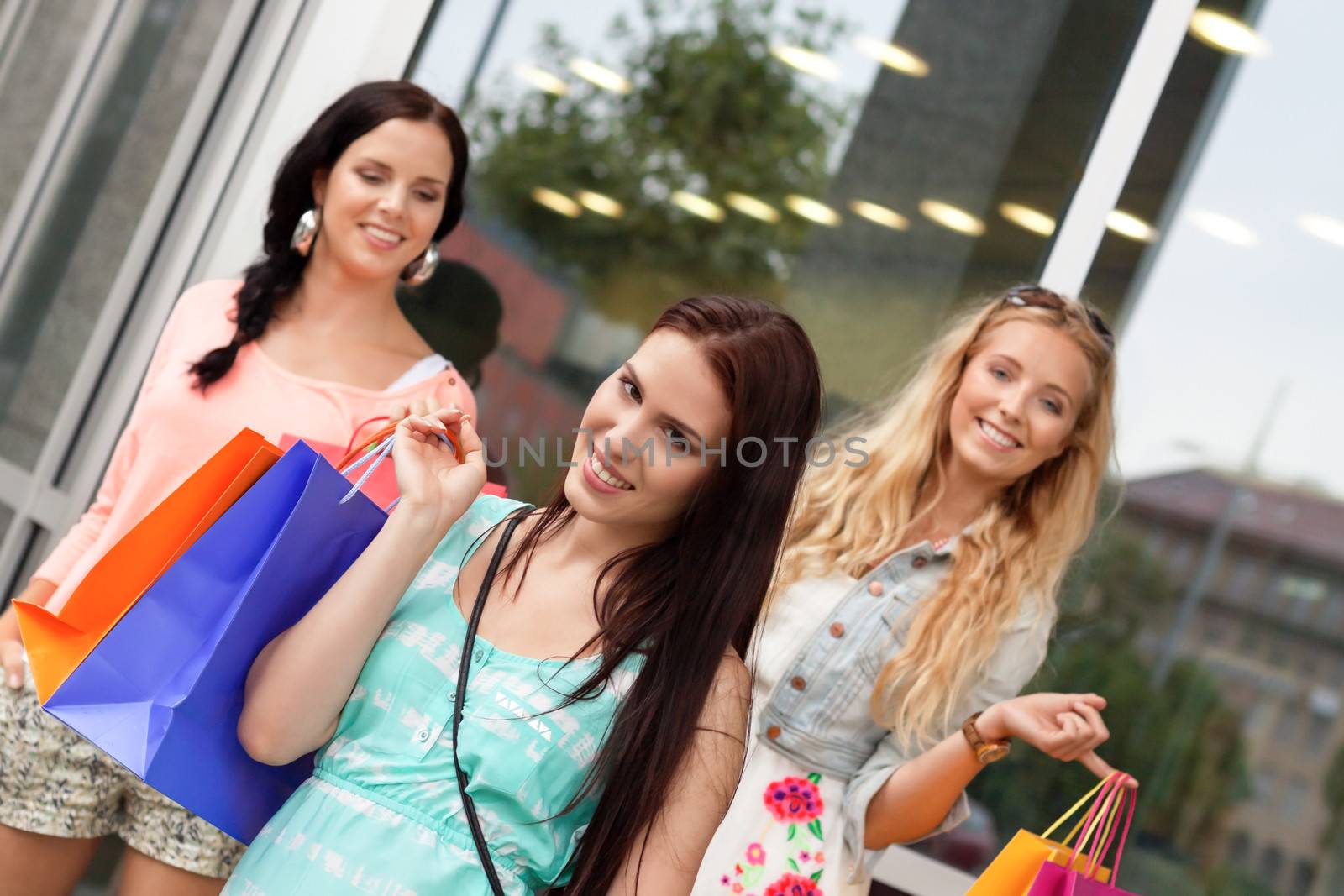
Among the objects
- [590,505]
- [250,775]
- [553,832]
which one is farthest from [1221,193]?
[250,775]

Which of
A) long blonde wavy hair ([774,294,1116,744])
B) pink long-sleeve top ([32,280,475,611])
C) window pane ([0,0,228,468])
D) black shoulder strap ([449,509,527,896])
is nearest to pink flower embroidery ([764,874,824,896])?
long blonde wavy hair ([774,294,1116,744])

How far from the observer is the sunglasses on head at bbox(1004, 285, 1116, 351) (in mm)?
2146

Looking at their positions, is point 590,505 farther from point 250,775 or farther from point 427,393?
point 427,393

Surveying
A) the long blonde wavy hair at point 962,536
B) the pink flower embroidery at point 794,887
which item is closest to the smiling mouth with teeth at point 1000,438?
the long blonde wavy hair at point 962,536

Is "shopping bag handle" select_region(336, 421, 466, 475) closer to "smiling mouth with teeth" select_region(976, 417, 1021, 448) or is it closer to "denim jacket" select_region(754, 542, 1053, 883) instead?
"denim jacket" select_region(754, 542, 1053, 883)

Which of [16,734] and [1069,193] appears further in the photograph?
[1069,193]

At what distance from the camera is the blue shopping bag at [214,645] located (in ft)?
4.66

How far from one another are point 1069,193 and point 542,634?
5.20 ft

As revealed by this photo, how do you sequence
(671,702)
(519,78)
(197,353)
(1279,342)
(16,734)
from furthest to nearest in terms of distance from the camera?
(519,78)
(1279,342)
(197,353)
(16,734)
(671,702)

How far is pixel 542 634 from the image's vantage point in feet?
4.97

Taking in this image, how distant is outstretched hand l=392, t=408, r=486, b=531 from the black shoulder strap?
3.5 inches

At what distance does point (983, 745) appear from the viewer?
1869mm

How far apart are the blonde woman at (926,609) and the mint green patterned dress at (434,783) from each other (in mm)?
577

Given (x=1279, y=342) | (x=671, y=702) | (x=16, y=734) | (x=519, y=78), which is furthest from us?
(x=519, y=78)
